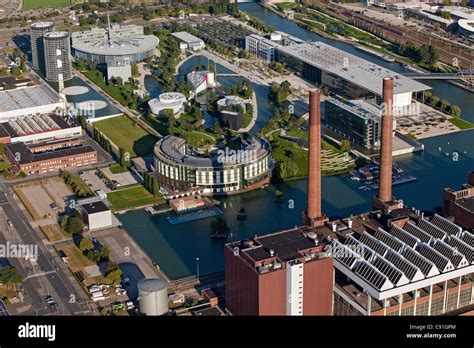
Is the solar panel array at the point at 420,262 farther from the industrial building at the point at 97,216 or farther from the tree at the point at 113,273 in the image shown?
the industrial building at the point at 97,216

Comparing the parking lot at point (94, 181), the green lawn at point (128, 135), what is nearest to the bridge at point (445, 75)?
the green lawn at point (128, 135)

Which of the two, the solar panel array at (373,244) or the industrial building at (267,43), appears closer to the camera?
the solar panel array at (373,244)

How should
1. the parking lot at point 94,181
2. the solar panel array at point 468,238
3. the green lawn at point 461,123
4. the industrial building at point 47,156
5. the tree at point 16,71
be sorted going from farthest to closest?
the tree at point 16,71
the green lawn at point 461,123
the industrial building at point 47,156
the parking lot at point 94,181
the solar panel array at point 468,238

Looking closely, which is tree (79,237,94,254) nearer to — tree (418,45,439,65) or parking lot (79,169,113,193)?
parking lot (79,169,113,193)

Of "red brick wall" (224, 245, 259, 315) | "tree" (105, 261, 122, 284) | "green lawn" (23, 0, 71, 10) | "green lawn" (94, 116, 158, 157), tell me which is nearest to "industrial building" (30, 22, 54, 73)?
"green lawn" (94, 116, 158, 157)
